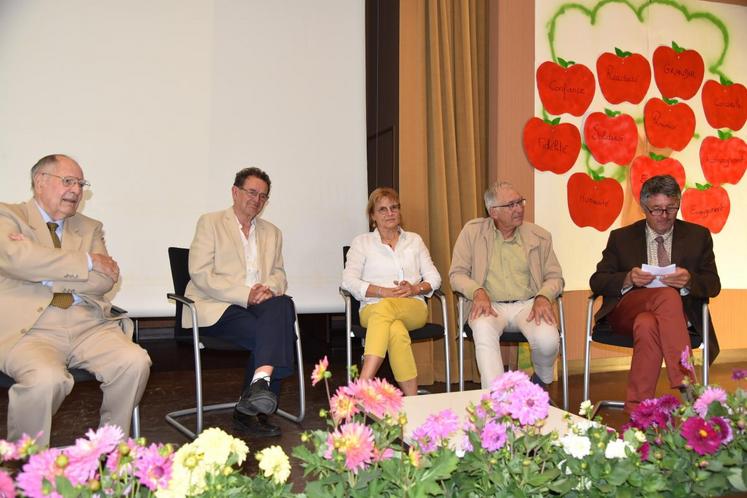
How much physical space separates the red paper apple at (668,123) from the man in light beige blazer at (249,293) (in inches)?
112

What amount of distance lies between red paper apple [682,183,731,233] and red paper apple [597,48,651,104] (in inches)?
31.5

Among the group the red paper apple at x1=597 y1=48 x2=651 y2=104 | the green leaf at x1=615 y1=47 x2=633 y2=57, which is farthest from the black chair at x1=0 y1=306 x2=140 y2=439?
the green leaf at x1=615 y1=47 x2=633 y2=57

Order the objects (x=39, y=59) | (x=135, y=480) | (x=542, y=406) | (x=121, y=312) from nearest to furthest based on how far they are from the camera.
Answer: (x=135, y=480)
(x=542, y=406)
(x=121, y=312)
(x=39, y=59)

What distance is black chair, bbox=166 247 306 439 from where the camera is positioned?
2.98m

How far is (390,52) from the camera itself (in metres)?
4.32

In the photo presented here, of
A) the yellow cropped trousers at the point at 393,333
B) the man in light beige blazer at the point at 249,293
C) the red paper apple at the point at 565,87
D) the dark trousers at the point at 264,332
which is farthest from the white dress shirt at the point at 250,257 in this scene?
the red paper apple at the point at 565,87

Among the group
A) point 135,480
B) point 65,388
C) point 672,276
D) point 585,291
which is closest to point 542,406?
point 135,480

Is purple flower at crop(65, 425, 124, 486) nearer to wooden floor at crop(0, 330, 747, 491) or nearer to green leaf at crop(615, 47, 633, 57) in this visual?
wooden floor at crop(0, 330, 747, 491)

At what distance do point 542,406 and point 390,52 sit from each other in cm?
356

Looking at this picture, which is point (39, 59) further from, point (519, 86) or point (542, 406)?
point (542, 406)

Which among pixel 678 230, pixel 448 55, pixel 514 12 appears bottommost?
pixel 678 230

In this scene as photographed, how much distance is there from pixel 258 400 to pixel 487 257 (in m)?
1.47

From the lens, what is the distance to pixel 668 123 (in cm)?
491

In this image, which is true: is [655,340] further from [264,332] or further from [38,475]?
[38,475]
